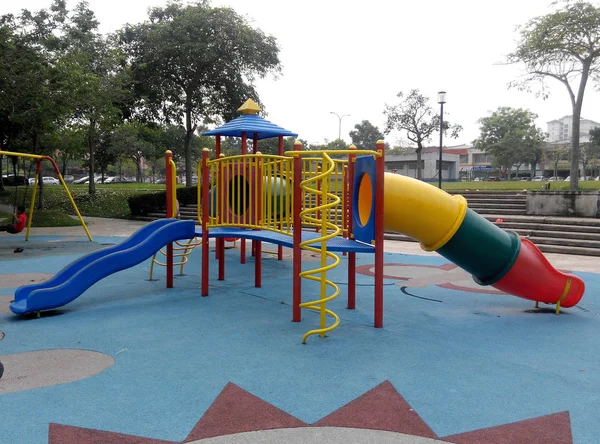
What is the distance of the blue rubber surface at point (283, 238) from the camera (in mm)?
5808

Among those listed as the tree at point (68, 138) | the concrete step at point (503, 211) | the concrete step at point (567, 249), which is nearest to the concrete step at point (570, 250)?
the concrete step at point (567, 249)

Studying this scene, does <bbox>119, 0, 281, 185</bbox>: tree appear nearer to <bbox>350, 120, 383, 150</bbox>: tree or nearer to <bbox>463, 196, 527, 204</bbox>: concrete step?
<bbox>463, 196, 527, 204</bbox>: concrete step

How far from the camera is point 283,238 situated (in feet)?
21.5

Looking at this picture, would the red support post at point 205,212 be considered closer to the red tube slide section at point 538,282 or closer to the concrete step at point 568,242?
the red tube slide section at point 538,282

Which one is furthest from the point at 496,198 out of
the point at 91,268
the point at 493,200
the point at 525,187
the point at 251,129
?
the point at 91,268

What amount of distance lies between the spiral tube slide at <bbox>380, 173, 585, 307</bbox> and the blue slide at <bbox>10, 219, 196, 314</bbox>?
3.01 meters

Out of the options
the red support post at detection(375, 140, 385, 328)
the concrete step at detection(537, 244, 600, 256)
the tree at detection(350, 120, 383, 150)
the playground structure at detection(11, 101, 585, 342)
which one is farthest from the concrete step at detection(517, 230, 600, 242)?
the tree at detection(350, 120, 383, 150)

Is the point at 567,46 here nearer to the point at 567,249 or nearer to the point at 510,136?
the point at 567,249

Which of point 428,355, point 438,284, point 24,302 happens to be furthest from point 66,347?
point 438,284

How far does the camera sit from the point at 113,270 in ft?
22.2

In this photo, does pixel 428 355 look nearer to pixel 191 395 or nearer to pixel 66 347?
pixel 191 395

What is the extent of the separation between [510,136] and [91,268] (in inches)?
2500

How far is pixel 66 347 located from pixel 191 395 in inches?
78.3

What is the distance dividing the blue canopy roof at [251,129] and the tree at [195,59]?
15.6 metres
